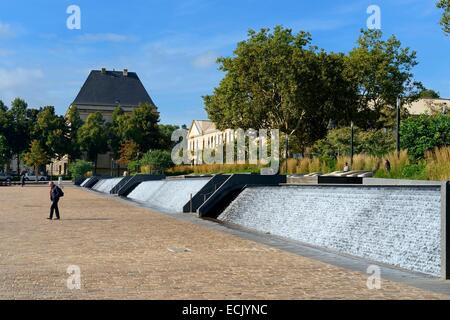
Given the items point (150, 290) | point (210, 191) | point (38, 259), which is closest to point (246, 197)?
point (210, 191)

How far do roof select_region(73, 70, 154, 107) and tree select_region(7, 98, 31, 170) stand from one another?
18.0 metres

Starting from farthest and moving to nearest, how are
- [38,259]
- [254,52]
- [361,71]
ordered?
[361,71] → [254,52] → [38,259]

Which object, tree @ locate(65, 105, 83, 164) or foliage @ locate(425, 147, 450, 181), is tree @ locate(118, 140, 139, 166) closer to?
tree @ locate(65, 105, 83, 164)

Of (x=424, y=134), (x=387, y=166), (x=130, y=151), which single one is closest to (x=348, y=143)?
(x=424, y=134)

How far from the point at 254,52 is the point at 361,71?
13.3m

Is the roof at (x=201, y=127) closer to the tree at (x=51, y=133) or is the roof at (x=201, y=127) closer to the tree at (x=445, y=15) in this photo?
the tree at (x=51, y=133)

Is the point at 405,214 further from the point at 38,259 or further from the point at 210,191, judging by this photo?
the point at 210,191

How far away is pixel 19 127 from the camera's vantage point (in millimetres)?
110438

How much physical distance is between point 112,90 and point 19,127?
2891cm

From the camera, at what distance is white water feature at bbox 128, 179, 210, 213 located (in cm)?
2962

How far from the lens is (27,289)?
28.7 ft

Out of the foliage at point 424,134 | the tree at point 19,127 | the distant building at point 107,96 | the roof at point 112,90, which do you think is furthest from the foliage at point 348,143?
the roof at point 112,90
